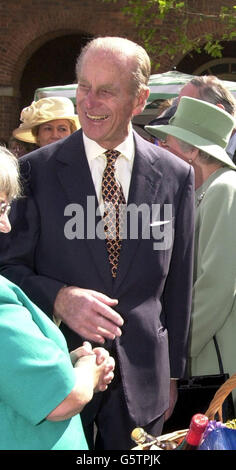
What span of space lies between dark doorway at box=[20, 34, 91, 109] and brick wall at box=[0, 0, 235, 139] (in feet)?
7.83

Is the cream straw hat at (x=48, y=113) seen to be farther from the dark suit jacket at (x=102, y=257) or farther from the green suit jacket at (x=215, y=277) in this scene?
the dark suit jacket at (x=102, y=257)

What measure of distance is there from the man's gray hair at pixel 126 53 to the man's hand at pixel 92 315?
83 centimetres

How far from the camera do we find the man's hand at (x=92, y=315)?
2395mm

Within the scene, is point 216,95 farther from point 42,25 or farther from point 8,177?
point 42,25

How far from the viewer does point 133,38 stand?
522 inches

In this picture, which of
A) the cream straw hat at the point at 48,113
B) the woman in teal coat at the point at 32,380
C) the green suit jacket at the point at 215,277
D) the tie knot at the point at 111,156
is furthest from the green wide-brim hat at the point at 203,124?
the cream straw hat at the point at 48,113

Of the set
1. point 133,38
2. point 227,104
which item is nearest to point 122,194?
point 227,104

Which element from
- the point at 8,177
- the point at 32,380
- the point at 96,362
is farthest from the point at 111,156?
the point at 32,380

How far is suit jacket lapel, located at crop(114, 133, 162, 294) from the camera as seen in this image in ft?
8.70

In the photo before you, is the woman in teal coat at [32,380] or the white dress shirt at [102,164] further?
the white dress shirt at [102,164]

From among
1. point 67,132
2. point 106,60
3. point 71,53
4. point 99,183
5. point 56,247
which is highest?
point 106,60

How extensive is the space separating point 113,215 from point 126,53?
0.60 m
